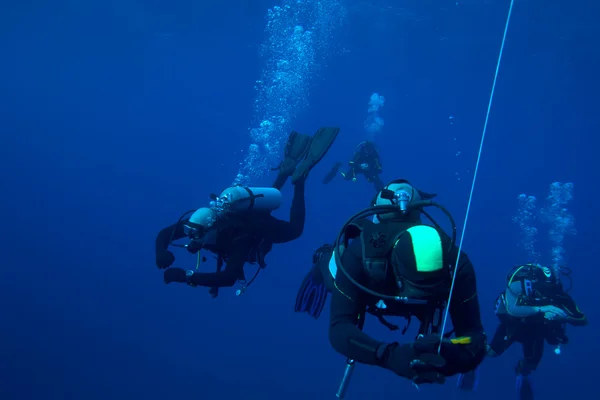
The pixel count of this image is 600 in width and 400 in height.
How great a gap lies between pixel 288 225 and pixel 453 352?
15.7ft

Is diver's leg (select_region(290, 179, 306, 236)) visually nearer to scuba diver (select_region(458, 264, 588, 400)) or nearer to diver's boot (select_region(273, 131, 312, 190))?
diver's boot (select_region(273, 131, 312, 190))

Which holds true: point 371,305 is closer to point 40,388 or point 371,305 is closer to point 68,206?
point 40,388

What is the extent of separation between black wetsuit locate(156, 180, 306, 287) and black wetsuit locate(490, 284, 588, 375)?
4398mm

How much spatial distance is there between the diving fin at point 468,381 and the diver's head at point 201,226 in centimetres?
586

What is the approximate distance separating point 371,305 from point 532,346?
6.48 metres

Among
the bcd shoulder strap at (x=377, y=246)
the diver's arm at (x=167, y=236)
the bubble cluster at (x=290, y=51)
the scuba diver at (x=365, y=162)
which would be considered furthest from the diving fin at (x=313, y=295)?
the bubble cluster at (x=290, y=51)

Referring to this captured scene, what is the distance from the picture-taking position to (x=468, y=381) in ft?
24.7

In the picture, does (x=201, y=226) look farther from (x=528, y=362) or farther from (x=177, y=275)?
(x=528, y=362)

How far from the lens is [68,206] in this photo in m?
38.0

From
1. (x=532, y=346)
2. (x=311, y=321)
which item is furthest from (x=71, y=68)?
(x=532, y=346)

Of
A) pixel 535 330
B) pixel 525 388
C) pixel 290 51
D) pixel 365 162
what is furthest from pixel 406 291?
pixel 290 51

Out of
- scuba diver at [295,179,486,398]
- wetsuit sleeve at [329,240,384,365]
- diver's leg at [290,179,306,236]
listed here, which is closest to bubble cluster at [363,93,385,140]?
diver's leg at [290,179,306,236]

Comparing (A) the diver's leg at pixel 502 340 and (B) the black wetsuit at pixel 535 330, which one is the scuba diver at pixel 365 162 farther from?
(B) the black wetsuit at pixel 535 330

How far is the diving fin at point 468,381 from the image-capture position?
7363 mm
